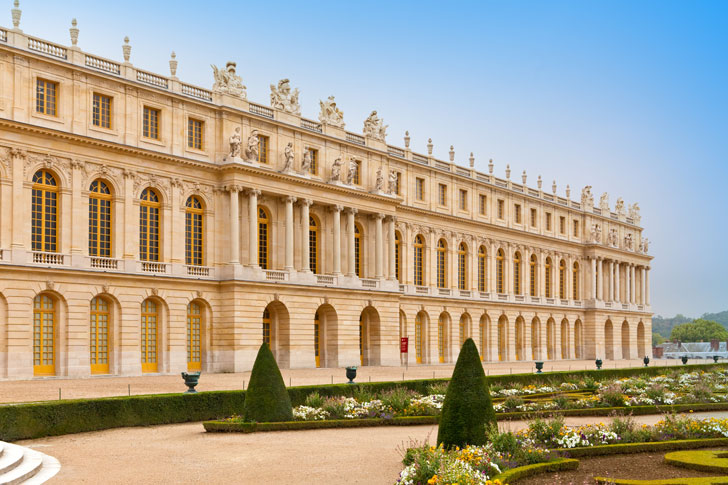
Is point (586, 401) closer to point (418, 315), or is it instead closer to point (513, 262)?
point (418, 315)

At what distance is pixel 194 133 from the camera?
47.3 meters

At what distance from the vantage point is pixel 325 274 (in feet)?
178

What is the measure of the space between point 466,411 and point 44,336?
95.0ft

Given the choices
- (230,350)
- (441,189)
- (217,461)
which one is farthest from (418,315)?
(217,461)

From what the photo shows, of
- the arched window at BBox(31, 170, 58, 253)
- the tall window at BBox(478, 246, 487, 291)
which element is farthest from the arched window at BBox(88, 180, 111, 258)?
the tall window at BBox(478, 246, 487, 291)

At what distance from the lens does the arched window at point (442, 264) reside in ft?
224

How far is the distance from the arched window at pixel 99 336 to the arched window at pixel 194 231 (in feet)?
20.2

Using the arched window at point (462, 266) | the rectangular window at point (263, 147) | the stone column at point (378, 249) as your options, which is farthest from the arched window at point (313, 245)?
the arched window at point (462, 266)

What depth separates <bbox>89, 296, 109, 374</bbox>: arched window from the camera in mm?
41344

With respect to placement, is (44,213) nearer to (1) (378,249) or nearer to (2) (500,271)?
(1) (378,249)

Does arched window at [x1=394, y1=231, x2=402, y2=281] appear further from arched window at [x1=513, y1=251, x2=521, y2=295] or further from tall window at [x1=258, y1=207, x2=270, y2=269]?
arched window at [x1=513, y1=251, x2=521, y2=295]

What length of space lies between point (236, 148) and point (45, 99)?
11065 mm

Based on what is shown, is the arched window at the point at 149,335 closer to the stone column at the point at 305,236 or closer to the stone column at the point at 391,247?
the stone column at the point at 305,236

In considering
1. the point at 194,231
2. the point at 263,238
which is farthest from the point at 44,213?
the point at 263,238
